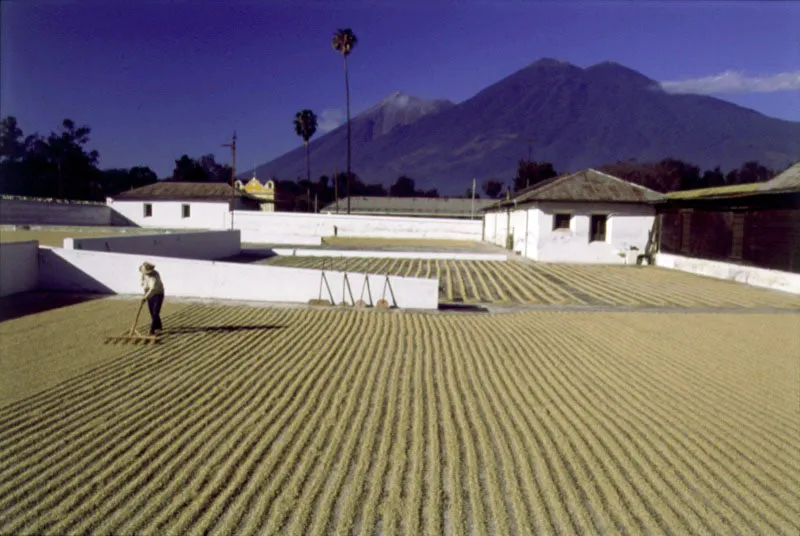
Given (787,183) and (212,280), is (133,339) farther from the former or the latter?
(787,183)

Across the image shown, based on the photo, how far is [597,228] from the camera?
87.5ft

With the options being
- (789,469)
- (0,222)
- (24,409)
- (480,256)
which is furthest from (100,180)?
(789,469)

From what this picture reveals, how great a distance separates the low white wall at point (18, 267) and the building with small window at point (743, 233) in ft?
71.6

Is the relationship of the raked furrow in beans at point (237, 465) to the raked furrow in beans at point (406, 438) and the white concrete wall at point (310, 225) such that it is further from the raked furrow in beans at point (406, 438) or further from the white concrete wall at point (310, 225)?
the white concrete wall at point (310, 225)

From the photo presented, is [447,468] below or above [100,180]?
below


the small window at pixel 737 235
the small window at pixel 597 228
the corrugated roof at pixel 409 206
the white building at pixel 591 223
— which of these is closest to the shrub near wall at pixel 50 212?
the corrugated roof at pixel 409 206

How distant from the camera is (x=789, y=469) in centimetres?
529

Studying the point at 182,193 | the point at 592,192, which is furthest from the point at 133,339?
the point at 182,193

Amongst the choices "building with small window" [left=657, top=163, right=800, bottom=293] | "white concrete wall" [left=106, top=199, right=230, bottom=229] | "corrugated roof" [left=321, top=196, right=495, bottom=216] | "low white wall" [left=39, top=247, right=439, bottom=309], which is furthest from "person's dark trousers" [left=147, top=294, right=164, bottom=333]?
"corrugated roof" [left=321, top=196, right=495, bottom=216]

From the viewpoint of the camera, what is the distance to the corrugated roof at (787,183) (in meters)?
16.9

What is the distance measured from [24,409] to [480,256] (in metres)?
23.1

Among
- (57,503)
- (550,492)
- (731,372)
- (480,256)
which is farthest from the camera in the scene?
(480,256)

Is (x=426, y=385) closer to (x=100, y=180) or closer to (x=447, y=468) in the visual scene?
(x=447, y=468)

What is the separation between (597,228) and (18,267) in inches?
906
